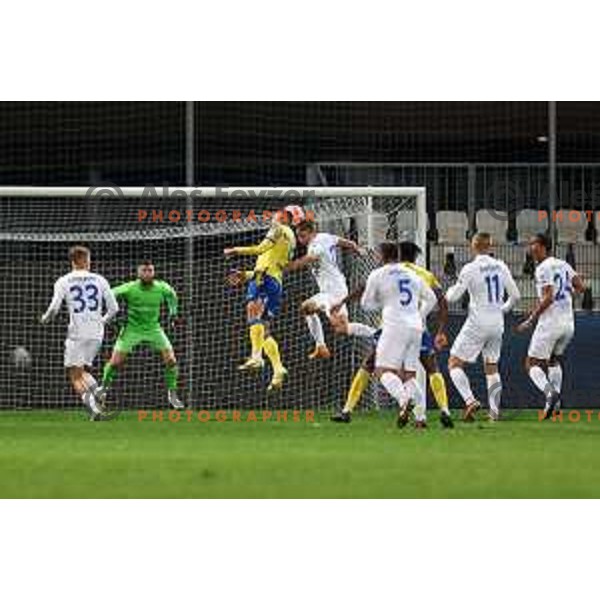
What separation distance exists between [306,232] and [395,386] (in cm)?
465

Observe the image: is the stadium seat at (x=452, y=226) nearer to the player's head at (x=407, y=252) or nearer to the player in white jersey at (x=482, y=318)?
the player in white jersey at (x=482, y=318)

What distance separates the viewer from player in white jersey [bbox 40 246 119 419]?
21.8 metres

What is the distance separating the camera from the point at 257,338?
77.8 ft

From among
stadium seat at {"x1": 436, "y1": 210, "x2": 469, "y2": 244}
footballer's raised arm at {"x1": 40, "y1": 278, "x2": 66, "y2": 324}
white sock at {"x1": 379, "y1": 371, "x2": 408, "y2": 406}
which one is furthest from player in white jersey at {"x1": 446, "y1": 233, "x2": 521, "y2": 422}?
stadium seat at {"x1": 436, "y1": 210, "x2": 469, "y2": 244}

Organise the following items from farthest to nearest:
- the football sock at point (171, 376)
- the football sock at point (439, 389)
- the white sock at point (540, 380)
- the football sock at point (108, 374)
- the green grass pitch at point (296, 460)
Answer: the football sock at point (171, 376) → the football sock at point (108, 374) → the white sock at point (540, 380) → the football sock at point (439, 389) → the green grass pitch at point (296, 460)

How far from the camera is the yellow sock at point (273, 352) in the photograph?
76.8 feet

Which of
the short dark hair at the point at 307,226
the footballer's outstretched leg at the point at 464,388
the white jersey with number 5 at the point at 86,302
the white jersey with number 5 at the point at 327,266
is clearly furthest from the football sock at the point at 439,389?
the white jersey with number 5 at the point at 86,302

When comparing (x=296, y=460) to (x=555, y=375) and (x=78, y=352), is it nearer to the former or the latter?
(x=78, y=352)

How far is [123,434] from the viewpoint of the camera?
19281 mm

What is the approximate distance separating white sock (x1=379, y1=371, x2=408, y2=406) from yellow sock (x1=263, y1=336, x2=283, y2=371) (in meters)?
4.40

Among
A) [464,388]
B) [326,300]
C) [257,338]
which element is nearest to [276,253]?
[326,300]

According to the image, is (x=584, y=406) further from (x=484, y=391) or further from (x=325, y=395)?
(x=325, y=395)

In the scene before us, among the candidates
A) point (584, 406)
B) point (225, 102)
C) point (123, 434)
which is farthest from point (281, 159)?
point (123, 434)

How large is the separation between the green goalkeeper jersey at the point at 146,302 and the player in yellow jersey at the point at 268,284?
81 centimetres
